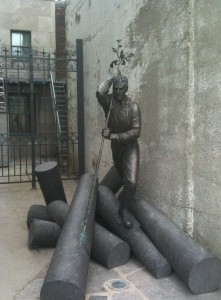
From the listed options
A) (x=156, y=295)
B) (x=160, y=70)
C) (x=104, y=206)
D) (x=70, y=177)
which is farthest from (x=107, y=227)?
(x=70, y=177)

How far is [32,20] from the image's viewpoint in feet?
45.3

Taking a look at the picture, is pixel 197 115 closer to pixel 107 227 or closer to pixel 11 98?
pixel 107 227

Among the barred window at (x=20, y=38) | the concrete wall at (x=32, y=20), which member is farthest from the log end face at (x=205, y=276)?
the barred window at (x=20, y=38)

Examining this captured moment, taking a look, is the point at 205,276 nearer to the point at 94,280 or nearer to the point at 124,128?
the point at 94,280

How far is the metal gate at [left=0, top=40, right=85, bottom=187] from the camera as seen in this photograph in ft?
28.5

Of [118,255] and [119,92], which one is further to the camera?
[119,92]

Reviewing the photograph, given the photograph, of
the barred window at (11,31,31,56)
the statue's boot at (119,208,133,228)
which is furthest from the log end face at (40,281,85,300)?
the barred window at (11,31,31,56)

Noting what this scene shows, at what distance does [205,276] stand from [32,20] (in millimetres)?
12583

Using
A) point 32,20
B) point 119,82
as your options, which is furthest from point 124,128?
point 32,20

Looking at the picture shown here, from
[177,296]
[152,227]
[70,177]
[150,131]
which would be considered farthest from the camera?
[70,177]

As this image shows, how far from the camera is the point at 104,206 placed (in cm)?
463

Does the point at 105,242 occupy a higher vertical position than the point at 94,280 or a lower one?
higher

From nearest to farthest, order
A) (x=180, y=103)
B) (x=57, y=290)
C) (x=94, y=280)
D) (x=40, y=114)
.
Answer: (x=57, y=290), (x=94, y=280), (x=180, y=103), (x=40, y=114)

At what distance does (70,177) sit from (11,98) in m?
5.43
